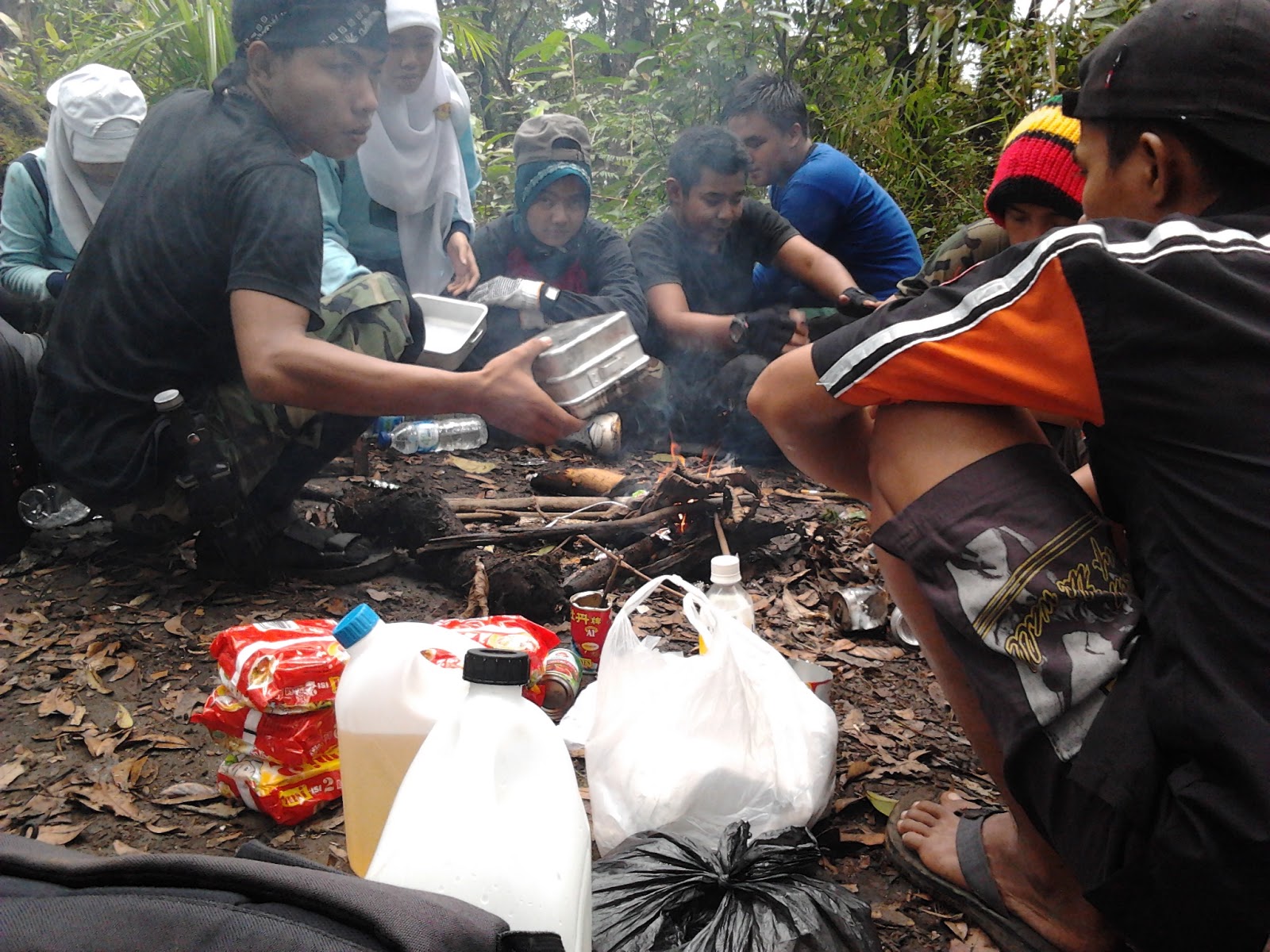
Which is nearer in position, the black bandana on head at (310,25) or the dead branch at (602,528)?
the black bandana on head at (310,25)

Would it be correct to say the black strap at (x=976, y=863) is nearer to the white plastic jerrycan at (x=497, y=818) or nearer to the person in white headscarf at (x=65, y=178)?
the white plastic jerrycan at (x=497, y=818)

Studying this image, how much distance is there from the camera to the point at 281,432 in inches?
126

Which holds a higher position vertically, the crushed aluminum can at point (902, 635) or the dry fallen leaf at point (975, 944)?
the dry fallen leaf at point (975, 944)

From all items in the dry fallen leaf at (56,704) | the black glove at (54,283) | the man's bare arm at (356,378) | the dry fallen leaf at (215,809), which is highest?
the man's bare arm at (356,378)

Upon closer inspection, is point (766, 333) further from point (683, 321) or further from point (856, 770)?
point (856, 770)

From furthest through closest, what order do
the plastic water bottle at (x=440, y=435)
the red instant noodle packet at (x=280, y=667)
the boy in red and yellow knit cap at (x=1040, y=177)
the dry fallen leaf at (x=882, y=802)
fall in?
1. the plastic water bottle at (x=440, y=435)
2. the boy in red and yellow knit cap at (x=1040, y=177)
3. the dry fallen leaf at (x=882, y=802)
4. the red instant noodle packet at (x=280, y=667)

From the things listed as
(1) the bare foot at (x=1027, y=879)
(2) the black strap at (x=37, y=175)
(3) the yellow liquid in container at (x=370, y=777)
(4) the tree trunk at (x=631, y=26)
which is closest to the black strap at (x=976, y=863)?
(1) the bare foot at (x=1027, y=879)

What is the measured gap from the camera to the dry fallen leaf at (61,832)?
2014mm

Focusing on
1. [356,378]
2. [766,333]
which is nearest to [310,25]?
[356,378]

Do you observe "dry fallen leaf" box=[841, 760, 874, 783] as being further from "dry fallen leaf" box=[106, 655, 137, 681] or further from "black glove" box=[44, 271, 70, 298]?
"black glove" box=[44, 271, 70, 298]

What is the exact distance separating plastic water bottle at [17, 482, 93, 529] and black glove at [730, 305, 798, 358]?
371cm

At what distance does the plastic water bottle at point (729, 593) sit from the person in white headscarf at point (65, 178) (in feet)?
12.5

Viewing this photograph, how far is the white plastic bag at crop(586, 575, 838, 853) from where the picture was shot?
1.82 metres

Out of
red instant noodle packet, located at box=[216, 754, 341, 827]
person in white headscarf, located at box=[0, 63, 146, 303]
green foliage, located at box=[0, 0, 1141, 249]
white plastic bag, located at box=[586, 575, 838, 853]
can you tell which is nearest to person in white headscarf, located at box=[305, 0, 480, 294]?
person in white headscarf, located at box=[0, 63, 146, 303]
